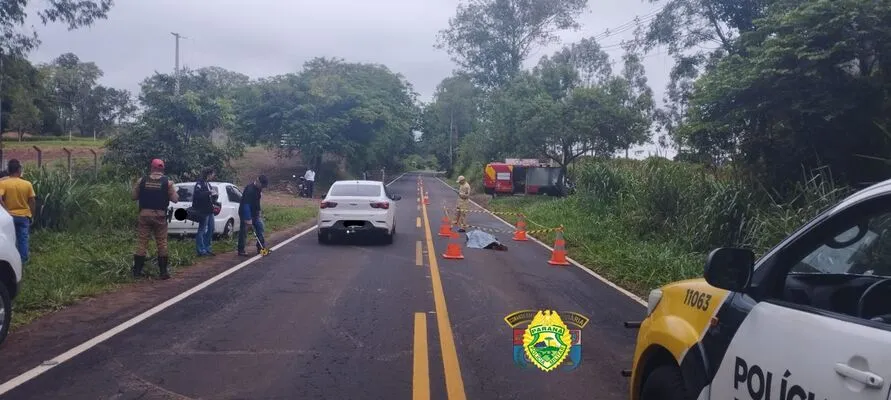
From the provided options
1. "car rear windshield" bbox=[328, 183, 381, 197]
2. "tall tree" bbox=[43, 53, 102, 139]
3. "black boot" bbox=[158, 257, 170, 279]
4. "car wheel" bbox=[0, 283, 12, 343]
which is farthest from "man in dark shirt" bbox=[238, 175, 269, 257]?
"tall tree" bbox=[43, 53, 102, 139]

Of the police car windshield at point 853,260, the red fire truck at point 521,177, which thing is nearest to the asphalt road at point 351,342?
the police car windshield at point 853,260

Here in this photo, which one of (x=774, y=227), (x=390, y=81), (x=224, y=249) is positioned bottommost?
(x=224, y=249)

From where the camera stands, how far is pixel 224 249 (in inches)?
628

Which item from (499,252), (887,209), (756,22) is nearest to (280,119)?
(499,252)

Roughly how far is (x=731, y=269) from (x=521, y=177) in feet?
119

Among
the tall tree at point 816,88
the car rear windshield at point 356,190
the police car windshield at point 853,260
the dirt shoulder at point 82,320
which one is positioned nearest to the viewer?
the police car windshield at point 853,260

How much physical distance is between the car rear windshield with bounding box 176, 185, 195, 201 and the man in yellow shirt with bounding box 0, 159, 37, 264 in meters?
4.88

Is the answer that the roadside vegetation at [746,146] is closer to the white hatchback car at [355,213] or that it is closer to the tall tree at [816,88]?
the tall tree at [816,88]

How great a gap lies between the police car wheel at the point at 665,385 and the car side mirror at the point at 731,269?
0.67m

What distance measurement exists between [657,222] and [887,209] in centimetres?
1501

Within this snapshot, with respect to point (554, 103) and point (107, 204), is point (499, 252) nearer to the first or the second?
point (107, 204)

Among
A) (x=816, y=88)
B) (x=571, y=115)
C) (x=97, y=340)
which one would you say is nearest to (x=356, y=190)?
(x=816, y=88)

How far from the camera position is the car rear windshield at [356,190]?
1772cm

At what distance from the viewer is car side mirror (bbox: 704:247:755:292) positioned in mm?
3352
